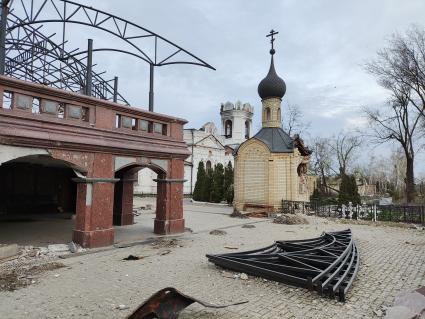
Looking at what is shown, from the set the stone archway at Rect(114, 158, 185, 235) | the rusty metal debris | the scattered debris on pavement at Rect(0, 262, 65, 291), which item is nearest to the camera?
the rusty metal debris

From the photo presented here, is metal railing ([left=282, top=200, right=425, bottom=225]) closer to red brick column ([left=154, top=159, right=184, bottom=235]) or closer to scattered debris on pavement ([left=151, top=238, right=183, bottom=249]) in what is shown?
red brick column ([left=154, top=159, right=184, bottom=235])

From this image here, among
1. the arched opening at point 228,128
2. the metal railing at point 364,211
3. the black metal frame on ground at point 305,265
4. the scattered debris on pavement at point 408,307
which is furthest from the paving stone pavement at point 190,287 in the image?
the arched opening at point 228,128

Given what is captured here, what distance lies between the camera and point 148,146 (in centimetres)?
1162

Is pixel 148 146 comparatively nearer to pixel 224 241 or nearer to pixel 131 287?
pixel 224 241

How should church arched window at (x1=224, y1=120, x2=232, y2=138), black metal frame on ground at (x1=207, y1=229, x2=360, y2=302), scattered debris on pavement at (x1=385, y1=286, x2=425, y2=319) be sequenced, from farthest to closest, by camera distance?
church arched window at (x1=224, y1=120, x2=232, y2=138)
black metal frame on ground at (x1=207, y1=229, x2=360, y2=302)
scattered debris on pavement at (x1=385, y1=286, x2=425, y2=319)

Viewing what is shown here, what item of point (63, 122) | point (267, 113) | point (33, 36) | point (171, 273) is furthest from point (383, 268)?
point (267, 113)

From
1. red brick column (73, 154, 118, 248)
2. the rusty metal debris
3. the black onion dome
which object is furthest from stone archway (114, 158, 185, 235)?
the black onion dome

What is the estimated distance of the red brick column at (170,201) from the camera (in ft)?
40.3

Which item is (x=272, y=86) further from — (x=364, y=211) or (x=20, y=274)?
(x=20, y=274)

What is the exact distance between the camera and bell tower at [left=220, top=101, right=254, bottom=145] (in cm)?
5444

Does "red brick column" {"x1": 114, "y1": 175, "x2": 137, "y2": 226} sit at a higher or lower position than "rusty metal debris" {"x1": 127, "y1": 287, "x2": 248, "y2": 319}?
higher

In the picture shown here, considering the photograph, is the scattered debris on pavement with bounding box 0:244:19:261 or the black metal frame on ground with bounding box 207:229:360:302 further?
the scattered debris on pavement with bounding box 0:244:19:261

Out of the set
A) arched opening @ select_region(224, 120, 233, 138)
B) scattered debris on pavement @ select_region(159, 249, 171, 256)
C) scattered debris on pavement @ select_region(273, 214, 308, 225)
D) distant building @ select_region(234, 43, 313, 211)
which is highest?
arched opening @ select_region(224, 120, 233, 138)

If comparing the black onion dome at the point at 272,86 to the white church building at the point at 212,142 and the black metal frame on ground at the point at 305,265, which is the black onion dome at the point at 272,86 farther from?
the black metal frame on ground at the point at 305,265
